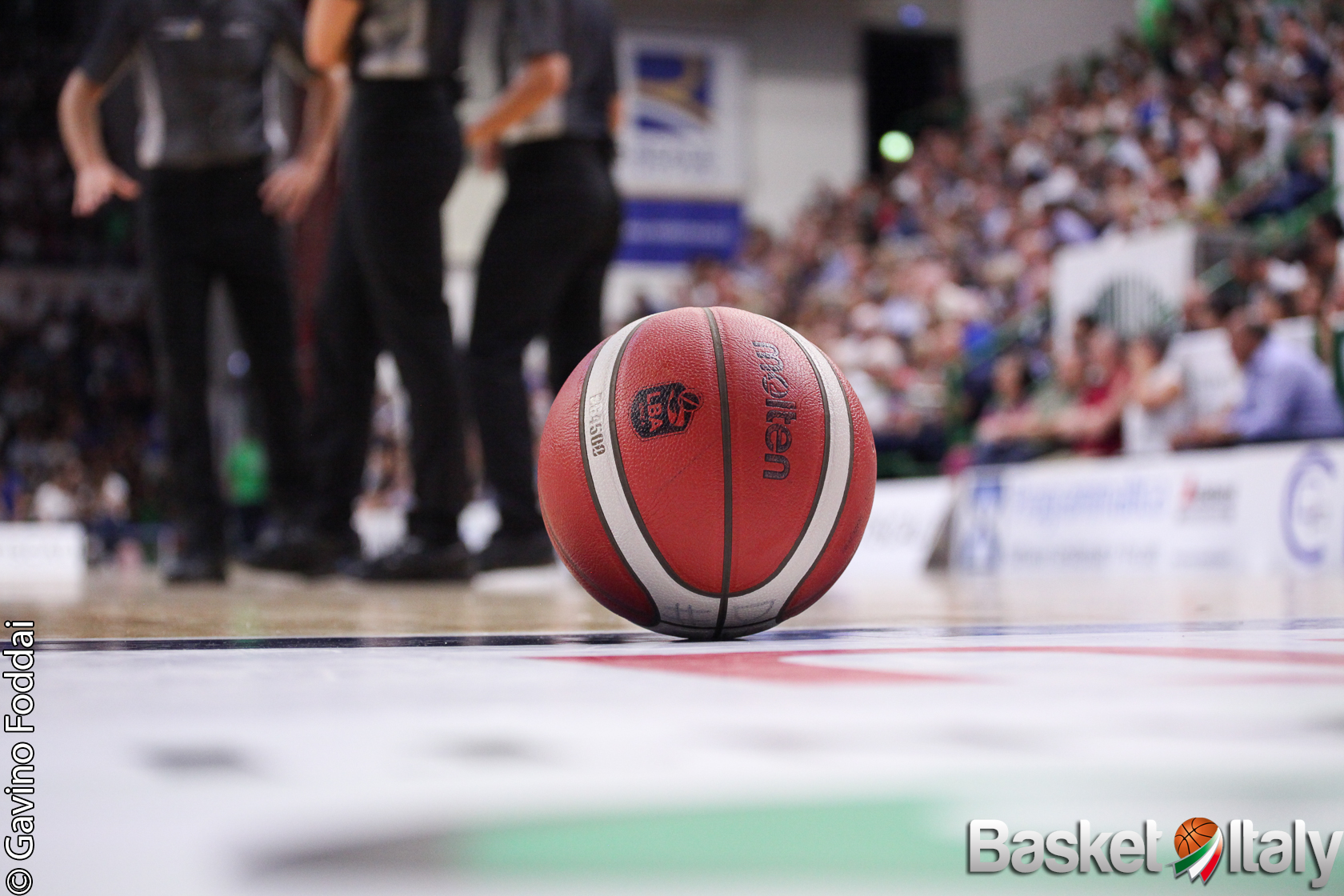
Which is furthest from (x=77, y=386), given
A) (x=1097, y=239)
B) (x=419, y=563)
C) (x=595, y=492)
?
(x=595, y=492)

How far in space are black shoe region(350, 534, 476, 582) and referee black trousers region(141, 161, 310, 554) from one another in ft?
2.26

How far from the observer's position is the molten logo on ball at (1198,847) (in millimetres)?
819

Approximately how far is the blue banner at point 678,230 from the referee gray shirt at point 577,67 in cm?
1494

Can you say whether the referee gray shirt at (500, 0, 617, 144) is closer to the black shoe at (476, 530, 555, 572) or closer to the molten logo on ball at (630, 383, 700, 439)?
the black shoe at (476, 530, 555, 572)

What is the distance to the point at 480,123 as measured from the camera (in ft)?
13.0

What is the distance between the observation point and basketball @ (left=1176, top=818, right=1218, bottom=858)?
0.83 m

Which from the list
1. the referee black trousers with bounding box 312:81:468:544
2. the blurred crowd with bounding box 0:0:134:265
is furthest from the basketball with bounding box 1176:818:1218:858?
the blurred crowd with bounding box 0:0:134:265

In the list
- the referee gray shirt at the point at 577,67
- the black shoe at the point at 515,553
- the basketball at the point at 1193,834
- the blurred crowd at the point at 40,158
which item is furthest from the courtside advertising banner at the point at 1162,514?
the blurred crowd at the point at 40,158

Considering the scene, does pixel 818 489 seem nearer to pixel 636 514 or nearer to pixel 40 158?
pixel 636 514

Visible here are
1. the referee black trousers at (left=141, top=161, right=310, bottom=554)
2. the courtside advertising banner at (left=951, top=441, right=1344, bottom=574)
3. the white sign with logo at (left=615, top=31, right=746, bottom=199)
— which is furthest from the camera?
the white sign with logo at (left=615, top=31, right=746, bottom=199)

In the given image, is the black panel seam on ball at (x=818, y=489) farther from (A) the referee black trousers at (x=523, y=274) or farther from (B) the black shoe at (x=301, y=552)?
(B) the black shoe at (x=301, y=552)

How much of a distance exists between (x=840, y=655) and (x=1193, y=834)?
0.90m

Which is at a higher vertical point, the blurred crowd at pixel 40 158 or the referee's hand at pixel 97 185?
the blurred crowd at pixel 40 158

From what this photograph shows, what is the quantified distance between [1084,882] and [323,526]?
395 centimetres
